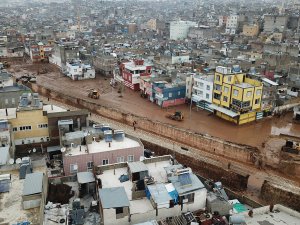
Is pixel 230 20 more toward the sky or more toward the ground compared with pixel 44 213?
more toward the sky

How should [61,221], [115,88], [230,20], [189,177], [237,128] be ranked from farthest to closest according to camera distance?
[230,20] → [115,88] → [237,128] → [189,177] → [61,221]

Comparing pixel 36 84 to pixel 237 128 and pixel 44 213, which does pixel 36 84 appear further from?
pixel 44 213

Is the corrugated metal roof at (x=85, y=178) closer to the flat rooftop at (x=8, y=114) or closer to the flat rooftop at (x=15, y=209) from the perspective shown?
the flat rooftop at (x=15, y=209)

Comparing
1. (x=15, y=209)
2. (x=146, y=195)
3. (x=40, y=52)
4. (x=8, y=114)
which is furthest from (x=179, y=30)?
(x=15, y=209)

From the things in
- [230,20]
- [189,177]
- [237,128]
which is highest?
[230,20]

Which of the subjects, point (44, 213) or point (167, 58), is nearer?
point (44, 213)

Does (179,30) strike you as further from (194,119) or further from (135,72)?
(194,119)

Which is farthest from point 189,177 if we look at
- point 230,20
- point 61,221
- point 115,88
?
point 230,20
